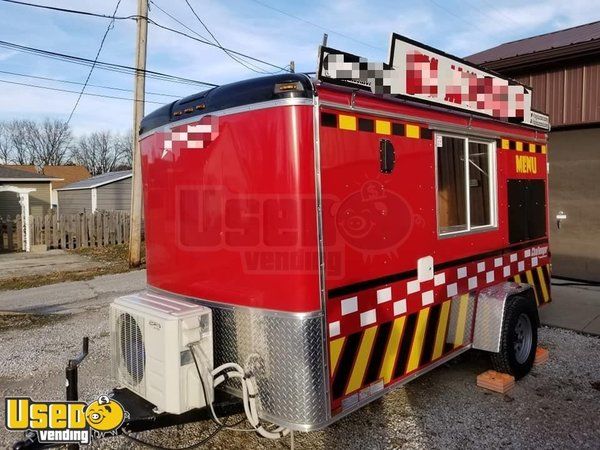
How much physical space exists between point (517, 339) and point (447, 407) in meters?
1.05

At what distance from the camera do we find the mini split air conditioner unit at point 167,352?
9.41 feet

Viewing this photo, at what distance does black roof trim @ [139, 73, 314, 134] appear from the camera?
9.30ft

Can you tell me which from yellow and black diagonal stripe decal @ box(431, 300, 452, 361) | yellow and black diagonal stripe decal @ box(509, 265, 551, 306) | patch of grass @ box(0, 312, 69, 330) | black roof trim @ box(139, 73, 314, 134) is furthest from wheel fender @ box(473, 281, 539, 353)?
patch of grass @ box(0, 312, 69, 330)

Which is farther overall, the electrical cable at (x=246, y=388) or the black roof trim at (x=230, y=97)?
the electrical cable at (x=246, y=388)

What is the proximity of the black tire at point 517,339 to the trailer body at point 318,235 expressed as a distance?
15 centimetres

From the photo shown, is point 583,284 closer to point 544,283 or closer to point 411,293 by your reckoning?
point 544,283

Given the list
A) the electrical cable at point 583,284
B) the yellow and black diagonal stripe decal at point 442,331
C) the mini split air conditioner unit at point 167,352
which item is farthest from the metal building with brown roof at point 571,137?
the mini split air conditioner unit at point 167,352

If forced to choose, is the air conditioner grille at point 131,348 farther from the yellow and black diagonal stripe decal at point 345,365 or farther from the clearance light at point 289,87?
the clearance light at point 289,87

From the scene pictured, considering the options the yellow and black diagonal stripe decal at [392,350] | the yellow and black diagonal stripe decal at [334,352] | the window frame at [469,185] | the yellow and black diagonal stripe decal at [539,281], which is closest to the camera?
the yellow and black diagonal stripe decal at [334,352]

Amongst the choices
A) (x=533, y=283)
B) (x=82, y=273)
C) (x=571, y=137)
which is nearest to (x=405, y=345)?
(x=533, y=283)

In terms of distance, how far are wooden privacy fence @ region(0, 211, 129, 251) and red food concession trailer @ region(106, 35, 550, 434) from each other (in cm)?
1505

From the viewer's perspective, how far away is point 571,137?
870cm

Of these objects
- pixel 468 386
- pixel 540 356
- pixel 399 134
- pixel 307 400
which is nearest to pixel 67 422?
pixel 307 400
